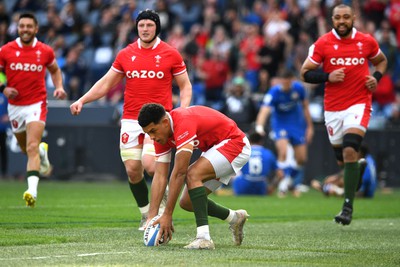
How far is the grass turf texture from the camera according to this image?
8.62m

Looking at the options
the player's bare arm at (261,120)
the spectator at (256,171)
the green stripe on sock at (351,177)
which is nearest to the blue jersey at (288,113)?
the player's bare arm at (261,120)

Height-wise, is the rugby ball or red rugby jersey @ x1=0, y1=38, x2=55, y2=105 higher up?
red rugby jersey @ x1=0, y1=38, x2=55, y2=105

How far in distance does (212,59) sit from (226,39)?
94cm

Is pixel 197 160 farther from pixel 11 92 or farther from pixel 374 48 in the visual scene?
pixel 11 92

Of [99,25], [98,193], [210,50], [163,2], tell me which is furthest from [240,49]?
[98,193]

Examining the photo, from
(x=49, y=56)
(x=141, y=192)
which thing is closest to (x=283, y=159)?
(x=49, y=56)

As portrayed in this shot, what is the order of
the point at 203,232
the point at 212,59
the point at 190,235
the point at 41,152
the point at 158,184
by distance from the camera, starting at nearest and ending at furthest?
the point at 203,232, the point at 158,184, the point at 190,235, the point at 41,152, the point at 212,59

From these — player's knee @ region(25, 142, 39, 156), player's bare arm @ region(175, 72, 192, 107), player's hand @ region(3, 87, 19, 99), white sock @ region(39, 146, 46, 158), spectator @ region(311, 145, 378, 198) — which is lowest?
spectator @ region(311, 145, 378, 198)

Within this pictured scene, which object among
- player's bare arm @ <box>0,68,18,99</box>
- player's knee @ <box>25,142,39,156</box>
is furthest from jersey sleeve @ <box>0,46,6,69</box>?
player's knee @ <box>25,142,39,156</box>

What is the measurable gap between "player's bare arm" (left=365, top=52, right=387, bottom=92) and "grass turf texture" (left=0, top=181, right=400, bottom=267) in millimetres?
1876

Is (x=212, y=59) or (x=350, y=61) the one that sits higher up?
(x=350, y=61)

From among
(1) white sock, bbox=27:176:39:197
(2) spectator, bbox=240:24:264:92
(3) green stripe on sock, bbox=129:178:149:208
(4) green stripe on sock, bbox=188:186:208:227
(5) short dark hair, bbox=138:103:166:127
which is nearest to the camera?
(5) short dark hair, bbox=138:103:166:127

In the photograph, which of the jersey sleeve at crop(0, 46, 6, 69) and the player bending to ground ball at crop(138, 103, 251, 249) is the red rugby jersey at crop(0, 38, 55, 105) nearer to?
the jersey sleeve at crop(0, 46, 6, 69)

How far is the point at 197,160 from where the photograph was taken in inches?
392
